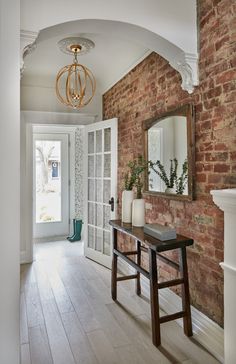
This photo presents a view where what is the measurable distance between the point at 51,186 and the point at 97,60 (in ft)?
9.85

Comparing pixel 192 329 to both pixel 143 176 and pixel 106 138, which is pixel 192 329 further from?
pixel 106 138

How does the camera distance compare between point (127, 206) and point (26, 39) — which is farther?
point (127, 206)

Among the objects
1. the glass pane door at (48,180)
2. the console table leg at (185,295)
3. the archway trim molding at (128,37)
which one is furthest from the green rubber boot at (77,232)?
the archway trim molding at (128,37)

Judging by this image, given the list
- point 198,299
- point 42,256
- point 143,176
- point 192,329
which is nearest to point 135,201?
point 143,176

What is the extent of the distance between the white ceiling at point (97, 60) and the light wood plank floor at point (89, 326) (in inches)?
104

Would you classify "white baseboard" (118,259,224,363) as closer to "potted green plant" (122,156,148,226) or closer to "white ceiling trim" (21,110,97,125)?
"potted green plant" (122,156,148,226)

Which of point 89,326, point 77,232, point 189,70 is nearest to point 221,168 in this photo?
point 189,70

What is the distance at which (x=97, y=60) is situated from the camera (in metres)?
3.44

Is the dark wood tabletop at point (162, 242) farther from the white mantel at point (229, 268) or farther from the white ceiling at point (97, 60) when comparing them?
the white ceiling at point (97, 60)

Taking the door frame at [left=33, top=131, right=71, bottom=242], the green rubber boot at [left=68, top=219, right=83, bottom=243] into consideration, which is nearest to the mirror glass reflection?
the green rubber boot at [left=68, top=219, right=83, bottom=243]

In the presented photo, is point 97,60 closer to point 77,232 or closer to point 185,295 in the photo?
point 185,295

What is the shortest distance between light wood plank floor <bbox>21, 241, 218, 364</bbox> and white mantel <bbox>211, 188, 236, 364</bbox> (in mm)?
522

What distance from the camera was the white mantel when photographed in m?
1.45

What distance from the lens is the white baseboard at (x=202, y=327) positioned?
194 centimetres
